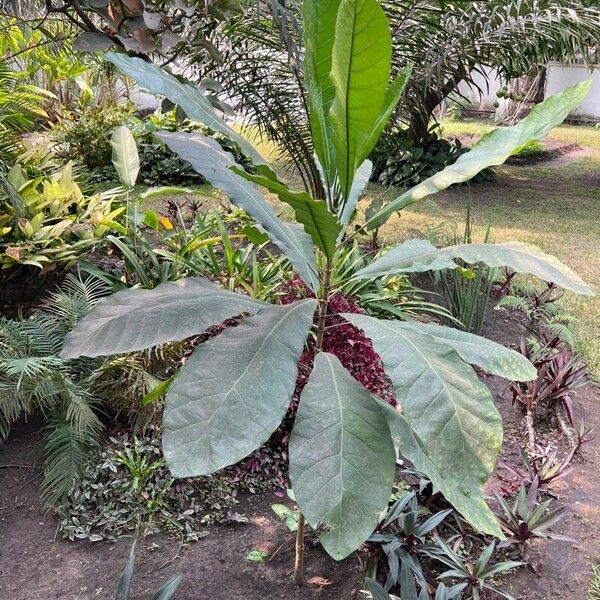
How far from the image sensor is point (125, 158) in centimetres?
363

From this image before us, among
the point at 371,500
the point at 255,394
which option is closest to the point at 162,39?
the point at 255,394

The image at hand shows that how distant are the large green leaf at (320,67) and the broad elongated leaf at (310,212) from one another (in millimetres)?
247

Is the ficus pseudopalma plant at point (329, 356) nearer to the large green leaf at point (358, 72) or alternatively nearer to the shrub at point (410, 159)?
the large green leaf at point (358, 72)

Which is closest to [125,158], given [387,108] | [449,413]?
[387,108]

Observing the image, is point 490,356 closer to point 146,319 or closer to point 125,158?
point 146,319

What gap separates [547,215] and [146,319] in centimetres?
668

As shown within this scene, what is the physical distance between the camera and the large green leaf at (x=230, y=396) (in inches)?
41.7

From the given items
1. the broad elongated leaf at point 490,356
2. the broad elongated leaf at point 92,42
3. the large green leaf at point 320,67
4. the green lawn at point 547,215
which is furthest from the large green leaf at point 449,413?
the green lawn at point 547,215

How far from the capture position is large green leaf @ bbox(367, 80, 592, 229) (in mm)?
1449

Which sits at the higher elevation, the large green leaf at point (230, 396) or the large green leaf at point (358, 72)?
the large green leaf at point (358, 72)

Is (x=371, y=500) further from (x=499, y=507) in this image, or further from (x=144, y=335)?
(x=499, y=507)

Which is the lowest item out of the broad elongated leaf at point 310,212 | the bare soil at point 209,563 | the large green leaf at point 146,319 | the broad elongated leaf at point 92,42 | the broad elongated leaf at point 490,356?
the bare soil at point 209,563

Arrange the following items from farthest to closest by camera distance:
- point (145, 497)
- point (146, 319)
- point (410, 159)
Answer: point (410, 159)
point (145, 497)
point (146, 319)

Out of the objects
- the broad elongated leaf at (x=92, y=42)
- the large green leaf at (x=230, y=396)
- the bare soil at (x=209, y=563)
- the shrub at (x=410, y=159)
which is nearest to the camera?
the large green leaf at (x=230, y=396)
